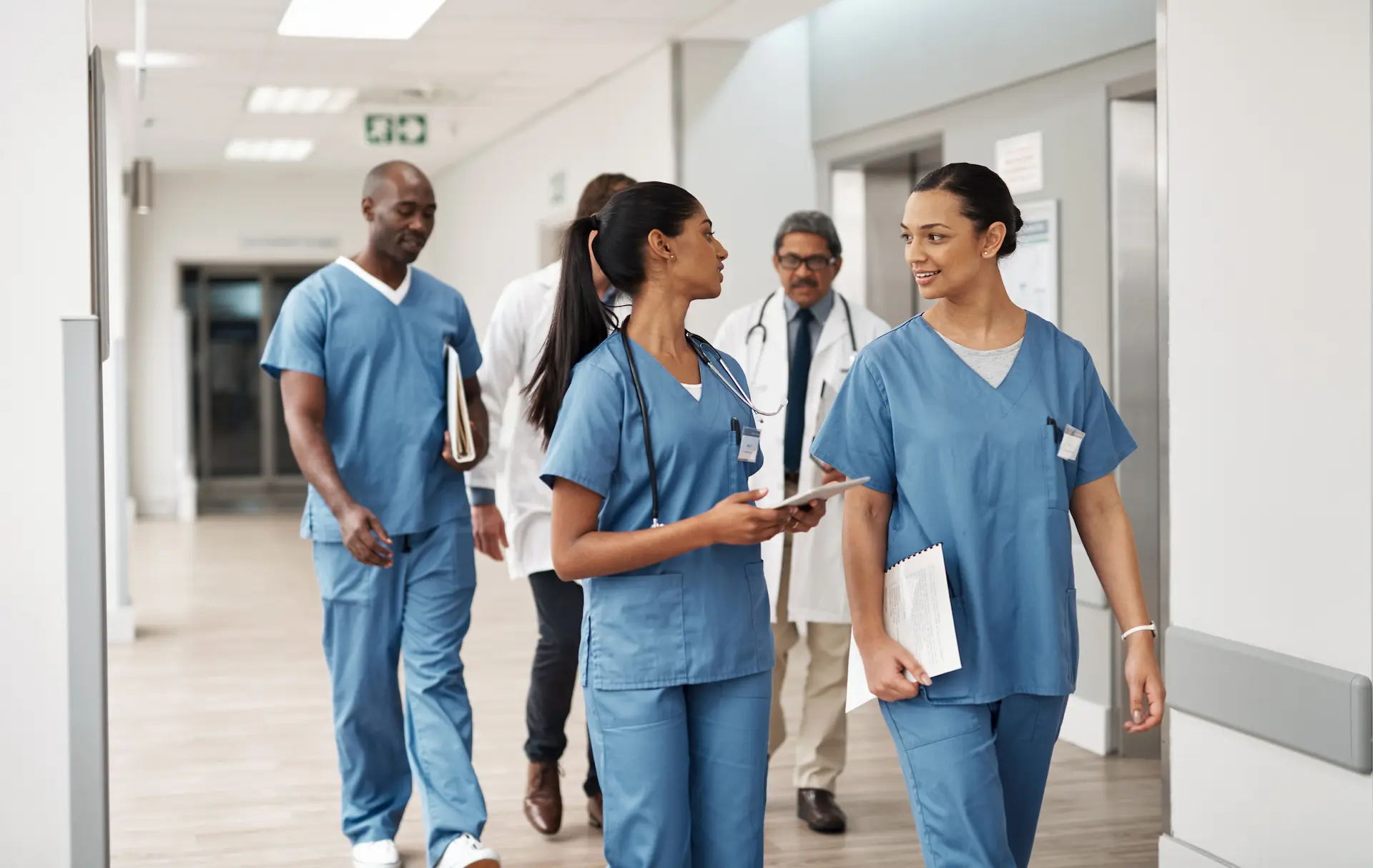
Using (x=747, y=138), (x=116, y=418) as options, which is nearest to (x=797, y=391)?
(x=747, y=138)

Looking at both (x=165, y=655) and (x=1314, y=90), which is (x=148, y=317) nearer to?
(x=165, y=655)

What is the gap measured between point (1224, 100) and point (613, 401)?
5.41ft

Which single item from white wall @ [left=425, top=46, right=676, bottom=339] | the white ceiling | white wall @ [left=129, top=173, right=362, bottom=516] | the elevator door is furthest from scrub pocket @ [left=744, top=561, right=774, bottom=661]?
white wall @ [left=129, top=173, right=362, bottom=516]

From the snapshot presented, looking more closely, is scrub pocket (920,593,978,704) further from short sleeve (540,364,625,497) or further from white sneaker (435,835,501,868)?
white sneaker (435,835,501,868)

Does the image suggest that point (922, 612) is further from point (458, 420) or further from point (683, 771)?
point (458, 420)

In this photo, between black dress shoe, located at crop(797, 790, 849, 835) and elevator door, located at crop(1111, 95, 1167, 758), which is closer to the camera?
black dress shoe, located at crop(797, 790, 849, 835)

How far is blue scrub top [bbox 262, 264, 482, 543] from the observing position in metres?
3.49

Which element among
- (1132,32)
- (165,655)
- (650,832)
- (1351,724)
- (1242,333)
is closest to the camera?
(650,832)

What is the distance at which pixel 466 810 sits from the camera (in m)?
3.42

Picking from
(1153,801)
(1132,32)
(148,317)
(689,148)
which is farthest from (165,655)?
(148,317)

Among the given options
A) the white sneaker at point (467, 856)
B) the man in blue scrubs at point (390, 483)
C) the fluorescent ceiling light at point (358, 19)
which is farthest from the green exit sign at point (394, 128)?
the white sneaker at point (467, 856)

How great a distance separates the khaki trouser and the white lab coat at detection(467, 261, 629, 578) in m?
0.72

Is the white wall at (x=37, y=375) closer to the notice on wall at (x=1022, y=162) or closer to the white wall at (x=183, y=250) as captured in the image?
the notice on wall at (x=1022, y=162)

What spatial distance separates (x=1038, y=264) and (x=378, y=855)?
3.06 meters
